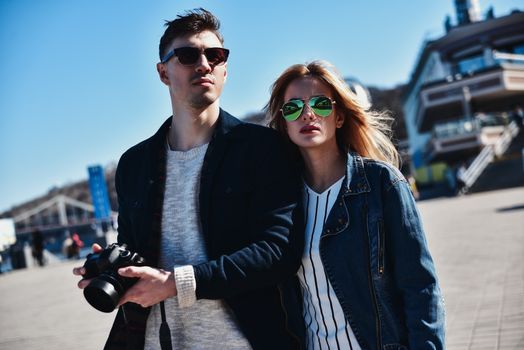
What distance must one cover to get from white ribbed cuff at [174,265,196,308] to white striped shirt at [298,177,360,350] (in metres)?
0.58

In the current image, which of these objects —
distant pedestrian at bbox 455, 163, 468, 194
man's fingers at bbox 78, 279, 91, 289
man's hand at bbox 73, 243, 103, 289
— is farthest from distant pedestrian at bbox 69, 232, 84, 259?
man's fingers at bbox 78, 279, 91, 289

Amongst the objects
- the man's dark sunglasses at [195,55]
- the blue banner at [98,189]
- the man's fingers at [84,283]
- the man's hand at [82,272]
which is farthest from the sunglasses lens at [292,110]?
the blue banner at [98,189]

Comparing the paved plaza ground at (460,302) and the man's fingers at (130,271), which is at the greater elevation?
the man's fingers at (130,271)

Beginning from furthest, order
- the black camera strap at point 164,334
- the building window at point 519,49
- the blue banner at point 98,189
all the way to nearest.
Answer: the building window at point 519,49 < the blue banner at point 98,189 < the black camera strap at point 164,334

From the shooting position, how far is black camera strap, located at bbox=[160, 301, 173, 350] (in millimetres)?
2283

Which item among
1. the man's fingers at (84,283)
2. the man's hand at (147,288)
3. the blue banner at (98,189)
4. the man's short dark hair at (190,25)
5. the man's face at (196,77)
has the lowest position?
the blue banner at (98,189)

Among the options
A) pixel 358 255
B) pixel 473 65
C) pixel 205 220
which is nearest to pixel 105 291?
pixel 205 220

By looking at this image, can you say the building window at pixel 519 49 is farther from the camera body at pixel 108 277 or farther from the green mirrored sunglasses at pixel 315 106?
the camera body at pixel 108 277

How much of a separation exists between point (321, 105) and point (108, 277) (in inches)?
49.2

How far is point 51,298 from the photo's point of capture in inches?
513

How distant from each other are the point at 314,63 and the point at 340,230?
82 centimetres

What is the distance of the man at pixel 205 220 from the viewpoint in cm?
220

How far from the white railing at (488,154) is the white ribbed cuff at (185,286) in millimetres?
30633

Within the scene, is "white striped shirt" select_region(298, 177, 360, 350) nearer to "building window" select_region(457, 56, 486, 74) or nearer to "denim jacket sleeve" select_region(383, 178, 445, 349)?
"denim jacket sleeve" select_region(383, 178, 445, 349)
